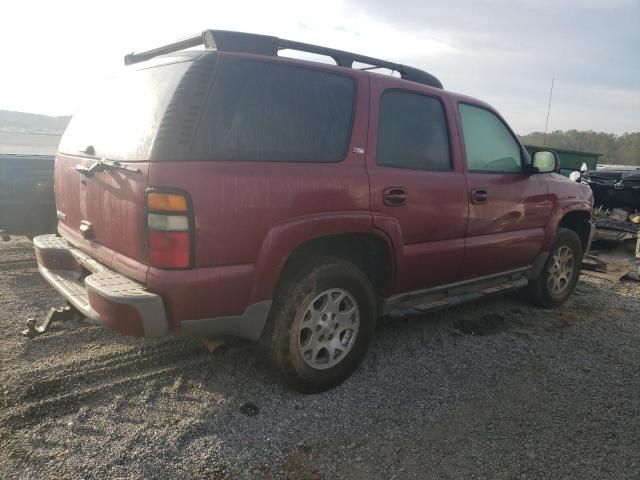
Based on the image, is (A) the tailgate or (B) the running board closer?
(A) the tailgate

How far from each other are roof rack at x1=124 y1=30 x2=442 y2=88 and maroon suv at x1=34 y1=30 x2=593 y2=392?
0.01 m

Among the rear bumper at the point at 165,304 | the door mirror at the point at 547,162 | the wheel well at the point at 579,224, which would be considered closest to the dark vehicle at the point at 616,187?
the wheel well at the point at 579,224

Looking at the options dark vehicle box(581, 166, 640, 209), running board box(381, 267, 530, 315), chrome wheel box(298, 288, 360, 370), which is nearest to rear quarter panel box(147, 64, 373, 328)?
chrome wheel box(298, 288, 360, 370)

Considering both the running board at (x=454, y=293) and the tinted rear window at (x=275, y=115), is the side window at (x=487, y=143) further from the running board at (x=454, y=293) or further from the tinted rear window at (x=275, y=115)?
the tinted rear window at (x=275, y=115)

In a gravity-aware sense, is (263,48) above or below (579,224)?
above

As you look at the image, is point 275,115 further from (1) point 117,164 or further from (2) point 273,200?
(1) point 117,164

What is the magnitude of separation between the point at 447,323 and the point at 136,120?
3064 mm

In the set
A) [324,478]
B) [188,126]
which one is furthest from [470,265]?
[188,126]

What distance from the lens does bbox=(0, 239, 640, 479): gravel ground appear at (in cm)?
237

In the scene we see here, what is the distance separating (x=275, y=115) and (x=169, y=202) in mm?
778

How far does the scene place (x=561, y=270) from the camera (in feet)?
16.3

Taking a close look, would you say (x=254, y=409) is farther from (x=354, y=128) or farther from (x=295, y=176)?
(x=354, y=128)

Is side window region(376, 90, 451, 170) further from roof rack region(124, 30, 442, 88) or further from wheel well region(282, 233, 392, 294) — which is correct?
wheel well region(282, 233, 392, 294)

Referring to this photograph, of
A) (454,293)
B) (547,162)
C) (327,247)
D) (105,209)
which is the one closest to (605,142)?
(547,162)
